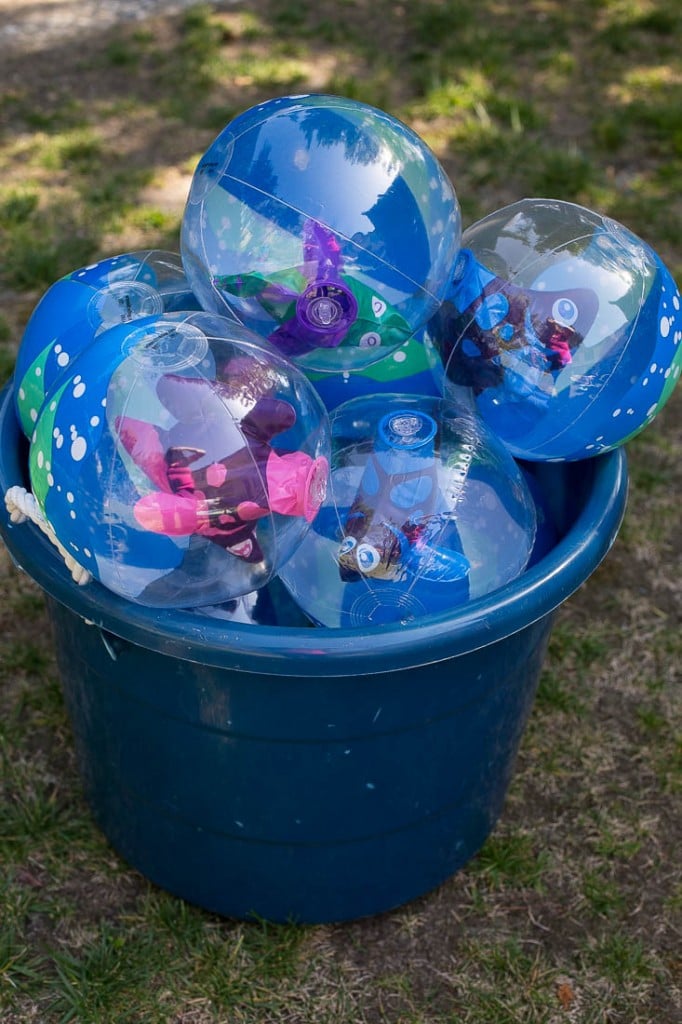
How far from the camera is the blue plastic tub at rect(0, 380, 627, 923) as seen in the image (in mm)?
1614

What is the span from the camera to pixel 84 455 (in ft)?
5.04

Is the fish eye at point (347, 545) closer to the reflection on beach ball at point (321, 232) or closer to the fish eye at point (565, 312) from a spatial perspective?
the reflection on beach ball at point (321, 232)

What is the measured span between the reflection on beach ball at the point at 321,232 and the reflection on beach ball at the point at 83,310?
0.55ft

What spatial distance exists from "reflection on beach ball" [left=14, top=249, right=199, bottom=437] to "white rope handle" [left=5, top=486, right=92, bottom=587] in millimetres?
195

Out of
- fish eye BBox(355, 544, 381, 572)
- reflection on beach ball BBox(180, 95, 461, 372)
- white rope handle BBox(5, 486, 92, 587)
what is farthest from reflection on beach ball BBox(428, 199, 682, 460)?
white rope handle BBox(5, 486, 92, 587)

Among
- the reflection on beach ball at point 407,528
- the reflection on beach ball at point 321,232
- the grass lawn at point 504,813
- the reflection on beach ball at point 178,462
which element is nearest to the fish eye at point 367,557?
the reflection on beach ball at point 407,528

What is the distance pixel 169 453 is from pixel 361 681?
44 cm

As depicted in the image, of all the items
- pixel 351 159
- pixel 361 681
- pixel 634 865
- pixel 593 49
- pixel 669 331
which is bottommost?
pixel 634 865

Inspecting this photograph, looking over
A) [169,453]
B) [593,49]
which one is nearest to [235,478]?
[169,453]

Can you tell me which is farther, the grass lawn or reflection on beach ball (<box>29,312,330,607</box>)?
the grass lawn

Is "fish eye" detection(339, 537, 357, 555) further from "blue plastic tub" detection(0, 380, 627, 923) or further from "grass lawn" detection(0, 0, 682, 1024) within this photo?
"grass lawn" detection(0, 0, 682, 1024)

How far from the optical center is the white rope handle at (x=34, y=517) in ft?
5.38

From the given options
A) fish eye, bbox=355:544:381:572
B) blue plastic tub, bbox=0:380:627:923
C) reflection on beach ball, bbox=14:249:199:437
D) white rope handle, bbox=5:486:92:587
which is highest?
reflection on beach ball, bbox=14:249:199:437

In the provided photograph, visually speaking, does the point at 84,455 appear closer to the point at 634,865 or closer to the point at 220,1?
the point at 634,865
